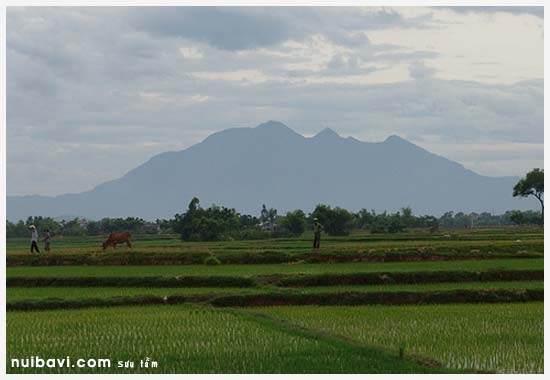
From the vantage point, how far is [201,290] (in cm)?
1823

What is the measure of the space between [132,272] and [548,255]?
13428 millimetres

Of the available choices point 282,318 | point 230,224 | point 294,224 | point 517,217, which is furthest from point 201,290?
point 517,217

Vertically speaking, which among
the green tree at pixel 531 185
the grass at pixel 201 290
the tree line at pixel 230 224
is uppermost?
the green tree at pixel 531 185

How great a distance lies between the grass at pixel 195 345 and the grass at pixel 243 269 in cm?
655

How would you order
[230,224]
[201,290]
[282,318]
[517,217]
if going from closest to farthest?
1. [282,318]
2. [201,290]
3. [230,224]
4. [517,217]

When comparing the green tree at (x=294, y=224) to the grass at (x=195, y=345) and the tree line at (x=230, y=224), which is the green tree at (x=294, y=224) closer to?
the tree line at (x=230, y=224)

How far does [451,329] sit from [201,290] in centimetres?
756

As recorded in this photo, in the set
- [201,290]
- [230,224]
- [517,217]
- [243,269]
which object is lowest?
[201,290]

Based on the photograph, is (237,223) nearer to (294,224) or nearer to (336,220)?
(294,224)

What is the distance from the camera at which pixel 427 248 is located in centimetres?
2645

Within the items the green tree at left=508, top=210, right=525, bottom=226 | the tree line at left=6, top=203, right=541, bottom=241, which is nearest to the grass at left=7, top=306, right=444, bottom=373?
the tree line at left=6, top=203, right=541, bottom=241

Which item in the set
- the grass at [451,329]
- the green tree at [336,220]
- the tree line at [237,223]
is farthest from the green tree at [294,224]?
the grass at [451,329]

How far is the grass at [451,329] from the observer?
991cm

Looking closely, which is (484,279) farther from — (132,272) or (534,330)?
(132,272)
